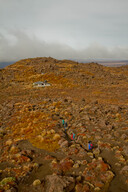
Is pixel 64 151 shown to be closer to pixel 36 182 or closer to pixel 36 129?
pixel 36 182

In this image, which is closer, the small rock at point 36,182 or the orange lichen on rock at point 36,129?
the small rock at point 36,182

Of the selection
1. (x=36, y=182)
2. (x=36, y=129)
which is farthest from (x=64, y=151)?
(x=36, y=129)

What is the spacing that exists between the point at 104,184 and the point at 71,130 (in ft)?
26.9

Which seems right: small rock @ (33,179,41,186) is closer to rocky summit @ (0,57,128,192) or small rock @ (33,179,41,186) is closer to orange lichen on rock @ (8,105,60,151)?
rocky summit @ (0,57,128,192)

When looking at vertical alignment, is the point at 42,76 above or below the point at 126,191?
above

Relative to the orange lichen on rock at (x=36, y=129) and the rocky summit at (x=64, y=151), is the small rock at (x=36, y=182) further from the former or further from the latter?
the orange lichen on rock at (x=36, y=129)

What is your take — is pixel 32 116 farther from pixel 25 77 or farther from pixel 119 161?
pixel 25 77

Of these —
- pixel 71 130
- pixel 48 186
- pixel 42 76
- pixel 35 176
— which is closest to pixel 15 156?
pixel 35 176

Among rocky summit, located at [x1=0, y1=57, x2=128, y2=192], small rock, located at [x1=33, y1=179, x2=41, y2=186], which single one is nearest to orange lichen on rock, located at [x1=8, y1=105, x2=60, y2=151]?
rocky summit, located at [x1=0, y1=57, x2=128, y2=192]

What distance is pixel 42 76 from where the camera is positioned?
7475 centimetres

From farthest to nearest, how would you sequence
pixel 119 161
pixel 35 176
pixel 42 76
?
pixel 42 76 → pixel 119 161 → pixel 35 176

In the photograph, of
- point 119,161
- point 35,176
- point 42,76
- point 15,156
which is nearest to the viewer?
point 35,176

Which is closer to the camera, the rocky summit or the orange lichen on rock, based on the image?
the rocky summit

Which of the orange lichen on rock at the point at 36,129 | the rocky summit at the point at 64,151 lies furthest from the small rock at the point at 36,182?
the orange lichen on rock at the point at 36,129
